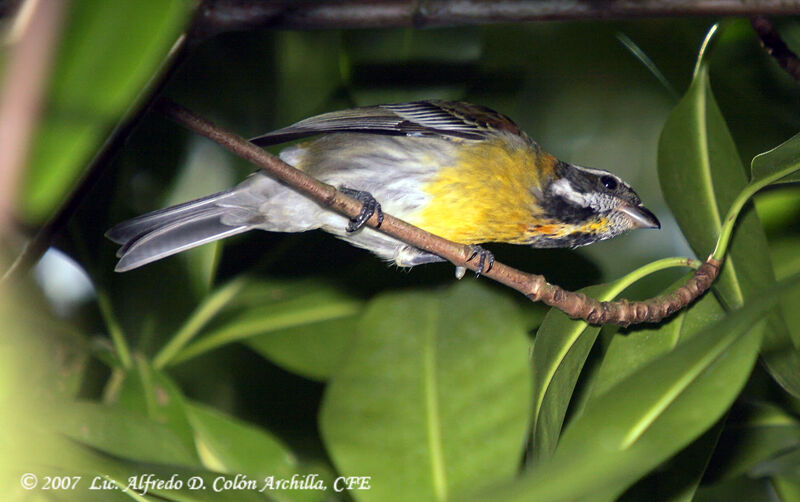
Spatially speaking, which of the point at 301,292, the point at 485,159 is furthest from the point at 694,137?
the point at 301,292

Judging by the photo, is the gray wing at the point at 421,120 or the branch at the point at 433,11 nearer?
the branch at the point at 433,11

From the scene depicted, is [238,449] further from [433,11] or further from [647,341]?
[433,11]

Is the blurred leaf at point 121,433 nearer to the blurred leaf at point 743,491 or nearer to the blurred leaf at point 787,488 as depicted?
the blurred leaf at point 787,488

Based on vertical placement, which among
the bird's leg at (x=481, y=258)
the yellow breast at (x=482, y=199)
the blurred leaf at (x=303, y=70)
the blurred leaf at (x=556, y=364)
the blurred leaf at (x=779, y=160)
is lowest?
the blurred leaf at (x=556, y=364)

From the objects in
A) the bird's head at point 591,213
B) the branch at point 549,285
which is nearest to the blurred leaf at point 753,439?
the branch at point 549,285

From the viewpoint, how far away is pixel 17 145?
34 centimetres

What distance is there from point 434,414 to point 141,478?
0.73m

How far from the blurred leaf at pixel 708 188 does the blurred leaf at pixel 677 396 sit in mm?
711

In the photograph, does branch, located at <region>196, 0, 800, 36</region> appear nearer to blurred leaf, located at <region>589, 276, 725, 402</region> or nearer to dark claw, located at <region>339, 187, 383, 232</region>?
dark claw, located at <region>339, 187, 383, 232</region>

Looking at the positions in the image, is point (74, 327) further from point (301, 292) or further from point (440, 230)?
point (440, 230)

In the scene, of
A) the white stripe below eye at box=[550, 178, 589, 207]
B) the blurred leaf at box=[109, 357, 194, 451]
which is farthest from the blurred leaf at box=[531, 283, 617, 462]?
the blurred leaf at box=[109, 357, 194, 451]

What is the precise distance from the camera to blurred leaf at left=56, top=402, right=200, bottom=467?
2.09m

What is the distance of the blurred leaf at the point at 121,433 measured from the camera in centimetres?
209

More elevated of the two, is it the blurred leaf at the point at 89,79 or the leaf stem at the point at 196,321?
the leaf stem at the point at 196,321
